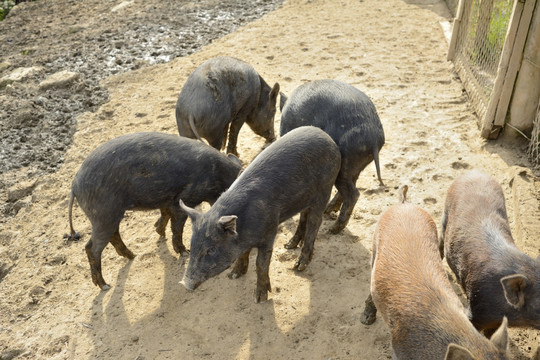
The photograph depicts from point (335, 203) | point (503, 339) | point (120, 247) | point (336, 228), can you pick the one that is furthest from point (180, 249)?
point (503, 339)

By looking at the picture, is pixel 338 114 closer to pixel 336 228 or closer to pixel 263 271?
pixel 336 228

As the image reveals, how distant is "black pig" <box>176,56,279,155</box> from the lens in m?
5.38

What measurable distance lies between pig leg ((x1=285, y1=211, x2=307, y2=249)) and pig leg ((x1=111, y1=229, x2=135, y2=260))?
148 centimetres

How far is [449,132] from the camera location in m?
6.01

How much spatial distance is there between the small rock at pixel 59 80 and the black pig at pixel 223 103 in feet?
10.00

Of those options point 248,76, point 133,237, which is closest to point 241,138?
point 248,76

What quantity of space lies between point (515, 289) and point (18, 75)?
25.4ft

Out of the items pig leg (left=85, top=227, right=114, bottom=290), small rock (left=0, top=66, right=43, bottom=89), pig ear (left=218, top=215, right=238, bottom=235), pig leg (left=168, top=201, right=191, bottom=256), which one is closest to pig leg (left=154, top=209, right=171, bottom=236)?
pig leg (left=168, top=201, right=191, bottom=256)

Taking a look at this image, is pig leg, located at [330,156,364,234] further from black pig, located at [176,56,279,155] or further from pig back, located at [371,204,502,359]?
black pig, located at [176,56,279,155]

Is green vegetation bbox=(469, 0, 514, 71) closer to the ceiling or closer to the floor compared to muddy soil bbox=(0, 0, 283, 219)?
closer to the ceiling

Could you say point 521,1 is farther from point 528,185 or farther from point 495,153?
point 528,185

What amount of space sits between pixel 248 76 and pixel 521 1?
10.0ft

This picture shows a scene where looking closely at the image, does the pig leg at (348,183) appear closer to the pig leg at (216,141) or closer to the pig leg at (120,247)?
the pig leg at (216,141)

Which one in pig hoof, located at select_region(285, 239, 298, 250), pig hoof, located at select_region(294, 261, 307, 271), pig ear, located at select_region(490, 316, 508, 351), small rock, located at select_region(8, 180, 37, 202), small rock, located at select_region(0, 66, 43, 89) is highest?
pig ear, located at select_region(490, 316, 508, 351)
